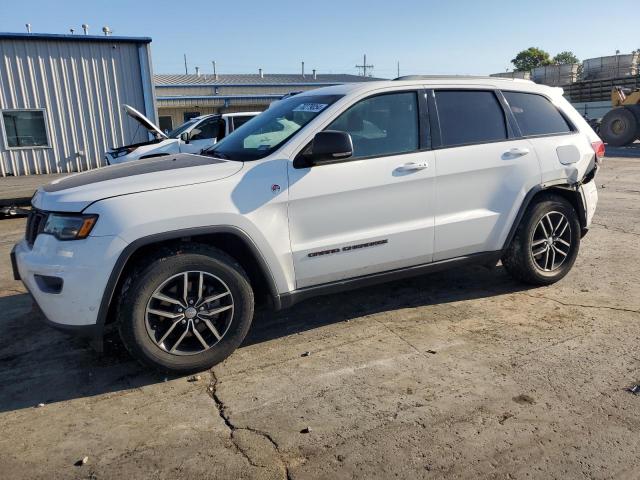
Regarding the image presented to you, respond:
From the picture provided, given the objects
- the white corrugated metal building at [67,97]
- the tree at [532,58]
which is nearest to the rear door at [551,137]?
the white corrugated metal building at [67,97]

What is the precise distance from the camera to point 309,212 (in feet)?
11.9

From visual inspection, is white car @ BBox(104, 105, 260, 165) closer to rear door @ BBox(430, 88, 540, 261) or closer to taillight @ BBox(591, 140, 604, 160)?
rear door @ BBox(430, 88, 540, 261)

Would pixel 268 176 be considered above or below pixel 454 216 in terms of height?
above

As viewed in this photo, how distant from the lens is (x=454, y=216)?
4.21 m

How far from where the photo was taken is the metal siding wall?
15.3 meters

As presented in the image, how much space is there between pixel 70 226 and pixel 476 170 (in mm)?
3031

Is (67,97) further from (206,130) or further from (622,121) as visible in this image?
(622,121)

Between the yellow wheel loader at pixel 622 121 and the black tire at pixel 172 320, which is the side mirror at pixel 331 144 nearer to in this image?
the black tire at pixel 172 320

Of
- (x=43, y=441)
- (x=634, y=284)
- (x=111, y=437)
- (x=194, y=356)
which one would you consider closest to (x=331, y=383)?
(x=194, y=356)

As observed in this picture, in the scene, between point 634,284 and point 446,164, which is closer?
point 446,164

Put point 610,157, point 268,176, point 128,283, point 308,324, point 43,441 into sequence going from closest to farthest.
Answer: point 43,441 < point 128,283 < point 268,176 < point 308,324 < point 610,157

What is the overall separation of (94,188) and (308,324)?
194 centimetres

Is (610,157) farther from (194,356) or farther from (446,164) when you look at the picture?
(194,356)

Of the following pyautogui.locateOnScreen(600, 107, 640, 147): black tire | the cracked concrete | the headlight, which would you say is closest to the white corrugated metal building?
the cracked concrete
